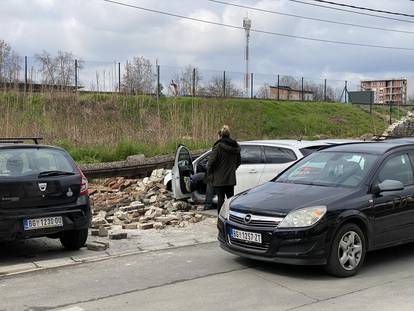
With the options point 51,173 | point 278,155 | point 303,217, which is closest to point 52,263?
point 51,173

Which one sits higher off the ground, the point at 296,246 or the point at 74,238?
the point at 296,246

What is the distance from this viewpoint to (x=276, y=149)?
11539 millimetres

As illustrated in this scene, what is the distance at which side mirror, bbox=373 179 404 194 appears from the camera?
710 centimetres

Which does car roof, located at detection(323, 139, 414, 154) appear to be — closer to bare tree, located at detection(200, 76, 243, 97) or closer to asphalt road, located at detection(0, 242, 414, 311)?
asphalt road, located at detection(0, 242, 414, 311)

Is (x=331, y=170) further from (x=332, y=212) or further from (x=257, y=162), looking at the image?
(x=257, y=162)

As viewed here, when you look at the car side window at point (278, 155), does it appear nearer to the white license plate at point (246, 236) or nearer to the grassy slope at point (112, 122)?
the white license plate at point (246, 236)

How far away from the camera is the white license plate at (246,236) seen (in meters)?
6.72

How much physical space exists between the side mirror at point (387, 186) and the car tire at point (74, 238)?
413cm

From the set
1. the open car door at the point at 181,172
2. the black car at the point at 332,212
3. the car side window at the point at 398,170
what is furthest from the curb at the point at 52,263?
the open car door at the point at 181,172

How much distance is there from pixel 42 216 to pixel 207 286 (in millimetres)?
2654

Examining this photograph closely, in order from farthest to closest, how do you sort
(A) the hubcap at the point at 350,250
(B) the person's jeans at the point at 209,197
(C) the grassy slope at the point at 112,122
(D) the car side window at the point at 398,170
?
(C) the grassy slope at the point at 112,122
(B) the person's jeans at the point at 209,197
(D) the car side window at the point at 398,170
(A) the hubcap at the point at 350,250

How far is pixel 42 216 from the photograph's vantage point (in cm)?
771

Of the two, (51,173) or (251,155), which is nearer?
(51,173)

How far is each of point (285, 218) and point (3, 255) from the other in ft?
13.8
